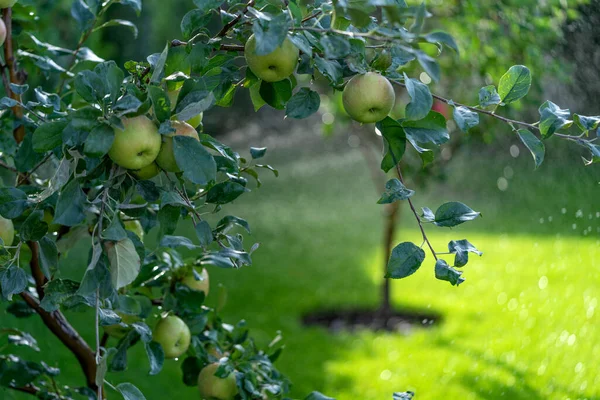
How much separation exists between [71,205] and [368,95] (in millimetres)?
305

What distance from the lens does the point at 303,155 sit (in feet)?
31.4

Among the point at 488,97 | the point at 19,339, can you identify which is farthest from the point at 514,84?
the point at 19,339

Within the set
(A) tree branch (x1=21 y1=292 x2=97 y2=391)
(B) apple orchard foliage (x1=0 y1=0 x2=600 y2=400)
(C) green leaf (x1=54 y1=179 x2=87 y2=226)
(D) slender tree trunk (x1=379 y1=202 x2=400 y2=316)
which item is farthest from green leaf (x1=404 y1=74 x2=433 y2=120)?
(D) slender tree trunk (x1=379 y1=202 x2=400 y2=316)

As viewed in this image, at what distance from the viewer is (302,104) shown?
80 centimetres

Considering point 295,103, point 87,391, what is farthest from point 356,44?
point 87,391

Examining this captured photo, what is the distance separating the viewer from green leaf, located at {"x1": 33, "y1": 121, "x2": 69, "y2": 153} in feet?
2.40

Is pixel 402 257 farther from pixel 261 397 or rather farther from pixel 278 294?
pixel 278 294

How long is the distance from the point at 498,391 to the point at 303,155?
741 centimetres

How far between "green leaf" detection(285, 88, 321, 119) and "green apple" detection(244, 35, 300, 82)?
0.14 feet

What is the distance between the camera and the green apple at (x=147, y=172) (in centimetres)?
76

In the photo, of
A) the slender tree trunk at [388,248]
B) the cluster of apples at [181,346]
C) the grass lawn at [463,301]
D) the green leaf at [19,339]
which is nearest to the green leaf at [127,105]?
the cluster of apples at [181,346]

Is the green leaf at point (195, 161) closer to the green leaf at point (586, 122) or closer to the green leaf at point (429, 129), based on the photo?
the green leaf at point (429, 129)

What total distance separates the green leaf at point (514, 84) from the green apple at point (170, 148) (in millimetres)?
323

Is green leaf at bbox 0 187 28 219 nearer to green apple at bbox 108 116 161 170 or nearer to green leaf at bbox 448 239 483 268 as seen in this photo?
green apple at bbox 108 116 161 170
